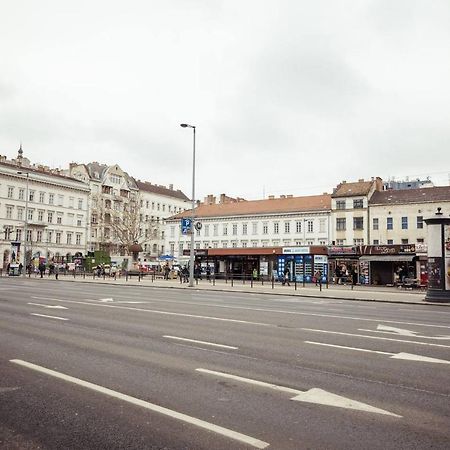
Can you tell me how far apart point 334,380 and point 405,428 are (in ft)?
6.17

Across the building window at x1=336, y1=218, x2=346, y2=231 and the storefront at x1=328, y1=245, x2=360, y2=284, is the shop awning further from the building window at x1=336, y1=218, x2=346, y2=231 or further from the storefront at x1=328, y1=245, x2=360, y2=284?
the building window at x1=336, y1=218, x2=346, y2=231

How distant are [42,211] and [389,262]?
63.2m

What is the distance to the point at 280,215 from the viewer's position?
70438 millimetres

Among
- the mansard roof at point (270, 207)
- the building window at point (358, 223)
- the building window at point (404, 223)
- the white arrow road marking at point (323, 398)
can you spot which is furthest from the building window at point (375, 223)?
the white arrow road marking at point (323, 398)

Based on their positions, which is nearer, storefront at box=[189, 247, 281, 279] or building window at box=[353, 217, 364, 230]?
storefront at box=[189, 247, 281, 279]

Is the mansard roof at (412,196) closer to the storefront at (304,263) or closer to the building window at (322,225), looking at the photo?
the building window at (322,225)

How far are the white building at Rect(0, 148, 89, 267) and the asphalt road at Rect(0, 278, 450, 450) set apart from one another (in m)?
68.2

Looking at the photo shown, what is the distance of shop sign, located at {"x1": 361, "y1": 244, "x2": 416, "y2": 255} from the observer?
4156 cm

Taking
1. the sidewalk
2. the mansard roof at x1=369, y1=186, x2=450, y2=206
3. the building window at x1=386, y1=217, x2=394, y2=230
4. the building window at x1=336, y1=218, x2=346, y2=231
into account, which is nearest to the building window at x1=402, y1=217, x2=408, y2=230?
the building window at x1=386, y1=217, x2=394, y2=230

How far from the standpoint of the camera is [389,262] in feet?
140

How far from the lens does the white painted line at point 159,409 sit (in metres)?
4.48

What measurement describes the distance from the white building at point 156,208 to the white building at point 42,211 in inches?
651

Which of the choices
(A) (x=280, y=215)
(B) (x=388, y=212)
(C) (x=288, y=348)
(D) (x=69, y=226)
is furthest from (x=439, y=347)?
(D) (x=69, y=226)

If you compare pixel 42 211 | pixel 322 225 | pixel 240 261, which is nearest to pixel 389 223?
pixel 322 225
